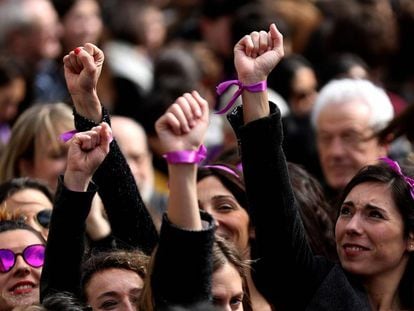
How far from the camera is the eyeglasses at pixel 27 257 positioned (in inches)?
195

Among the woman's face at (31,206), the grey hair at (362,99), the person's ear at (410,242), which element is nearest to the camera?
the person's ear at (410,242)

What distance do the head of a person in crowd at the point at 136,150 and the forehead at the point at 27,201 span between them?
1267 millimetres

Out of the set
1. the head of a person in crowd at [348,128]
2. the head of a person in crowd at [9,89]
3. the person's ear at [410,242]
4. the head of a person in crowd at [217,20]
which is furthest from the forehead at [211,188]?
the head of a person in crowd at [217,20]

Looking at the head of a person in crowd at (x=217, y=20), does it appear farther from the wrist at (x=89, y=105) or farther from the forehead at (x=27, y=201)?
the wrist at (x=89, y=105)

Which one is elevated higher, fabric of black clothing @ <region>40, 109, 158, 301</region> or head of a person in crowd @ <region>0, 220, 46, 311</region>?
fabric of black clothing @ <region>40, 109, 158, 301</region>

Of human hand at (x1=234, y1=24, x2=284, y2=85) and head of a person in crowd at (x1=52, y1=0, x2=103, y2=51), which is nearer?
human hand at (x1=234, y1=24, x2=284, y2=85)

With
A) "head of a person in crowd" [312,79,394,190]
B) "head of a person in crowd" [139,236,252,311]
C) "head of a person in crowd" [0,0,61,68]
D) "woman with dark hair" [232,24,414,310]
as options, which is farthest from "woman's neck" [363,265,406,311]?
"head of a person in crowd" [0,0,61,68]

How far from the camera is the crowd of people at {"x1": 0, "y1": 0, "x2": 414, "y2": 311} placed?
4117 mm

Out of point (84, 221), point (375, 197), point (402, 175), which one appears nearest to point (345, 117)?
point (402, 175)

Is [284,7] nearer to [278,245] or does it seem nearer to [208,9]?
[208,9]

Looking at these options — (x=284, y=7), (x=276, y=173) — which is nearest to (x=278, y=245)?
(x=276, y=173)

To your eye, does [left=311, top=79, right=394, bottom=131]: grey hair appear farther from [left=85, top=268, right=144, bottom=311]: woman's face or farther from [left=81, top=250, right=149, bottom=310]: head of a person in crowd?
[left=85, top=268, right=144, bottom=311]: woman's face

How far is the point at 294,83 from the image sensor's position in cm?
834

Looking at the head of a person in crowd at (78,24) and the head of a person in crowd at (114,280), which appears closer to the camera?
the head of a person in crowd at (114,280)
